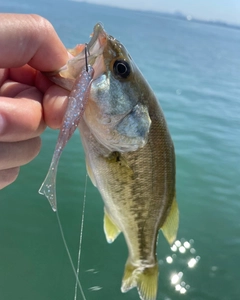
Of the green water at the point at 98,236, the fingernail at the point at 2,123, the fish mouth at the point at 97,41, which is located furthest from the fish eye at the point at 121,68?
the green water at the point at 98,236

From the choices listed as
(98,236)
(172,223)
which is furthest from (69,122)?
(98,236)

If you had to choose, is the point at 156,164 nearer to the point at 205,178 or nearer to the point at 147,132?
the point at 147,132

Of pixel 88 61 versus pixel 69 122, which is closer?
pixel 69 122

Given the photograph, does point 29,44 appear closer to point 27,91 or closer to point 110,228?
point 27,91

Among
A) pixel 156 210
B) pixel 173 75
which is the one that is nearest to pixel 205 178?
pixel 156 210

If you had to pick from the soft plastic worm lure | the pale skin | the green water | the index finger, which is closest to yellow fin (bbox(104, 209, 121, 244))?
the pale skin

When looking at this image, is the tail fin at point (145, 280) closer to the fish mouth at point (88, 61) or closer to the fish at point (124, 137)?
the fish at point (124, 137)
